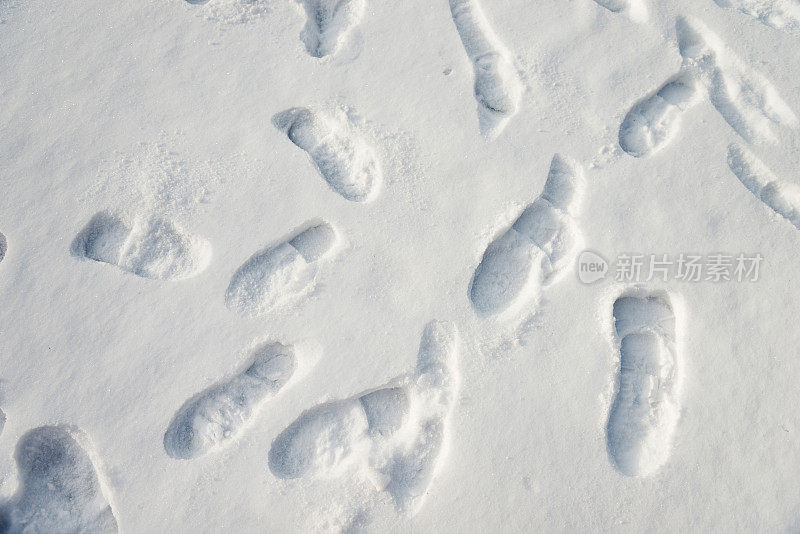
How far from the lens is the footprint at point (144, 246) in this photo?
2.89 ft

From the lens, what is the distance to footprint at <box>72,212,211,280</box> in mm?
880

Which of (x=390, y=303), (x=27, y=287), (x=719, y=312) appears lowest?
(x=719, y=312)

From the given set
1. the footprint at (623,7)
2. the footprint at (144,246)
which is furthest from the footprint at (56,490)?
the footprint at (623,7)

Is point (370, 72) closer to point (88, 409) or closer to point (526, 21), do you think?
point (526, 21)

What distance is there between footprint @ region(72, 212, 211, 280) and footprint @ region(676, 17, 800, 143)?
94 centimetres

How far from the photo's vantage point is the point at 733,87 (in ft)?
3.22

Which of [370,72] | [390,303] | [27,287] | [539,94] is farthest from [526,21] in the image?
[27,287]

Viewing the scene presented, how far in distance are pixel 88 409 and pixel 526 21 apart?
101cm

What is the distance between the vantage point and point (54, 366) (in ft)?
2.77

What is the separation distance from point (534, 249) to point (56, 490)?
0.85 metres

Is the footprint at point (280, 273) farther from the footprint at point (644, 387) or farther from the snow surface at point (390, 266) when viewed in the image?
the footprint at point (644, 387)
